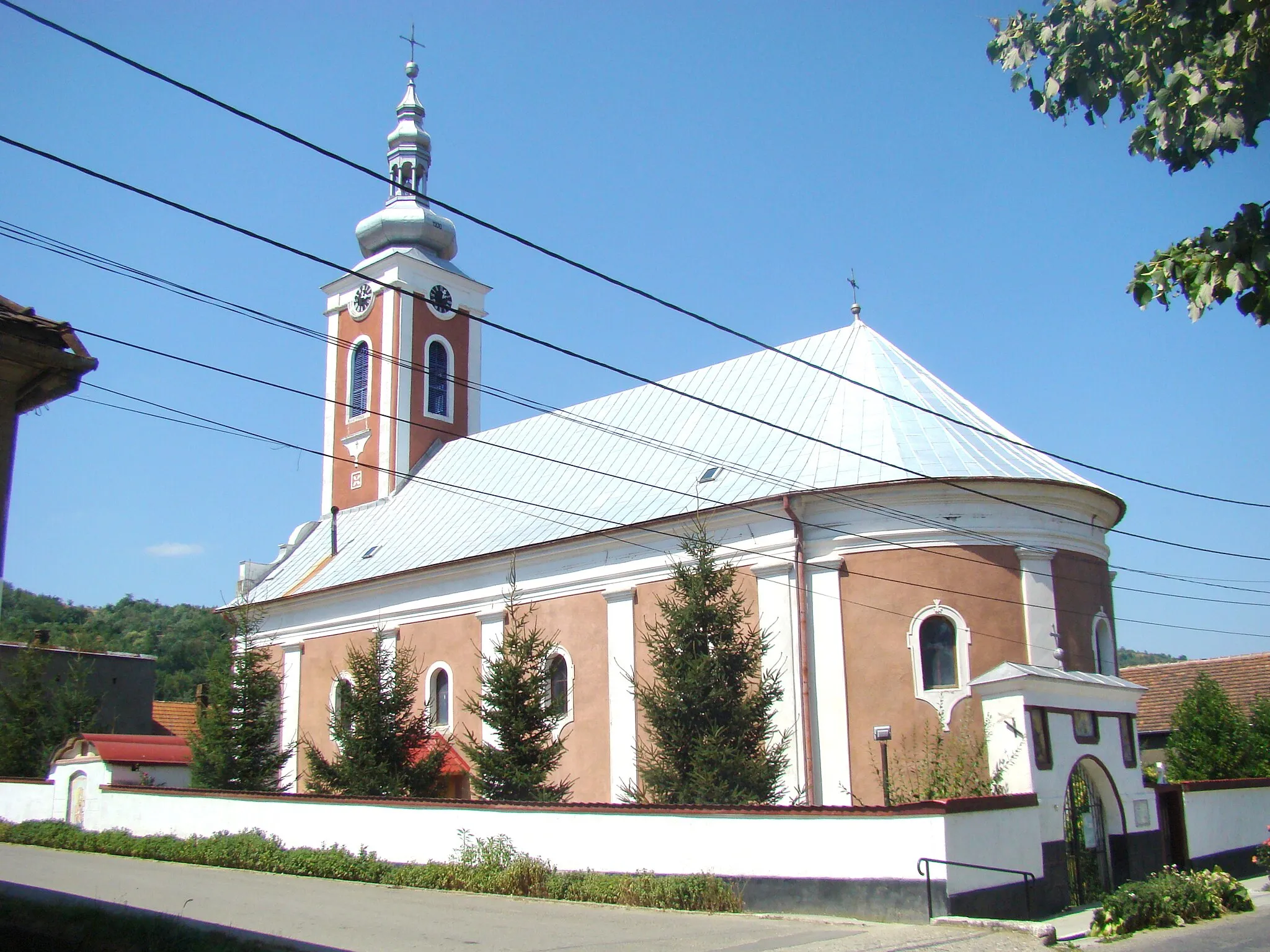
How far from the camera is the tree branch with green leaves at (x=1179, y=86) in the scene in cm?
652

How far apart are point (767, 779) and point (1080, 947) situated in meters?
6.66

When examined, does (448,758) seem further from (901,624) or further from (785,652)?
(901,624)

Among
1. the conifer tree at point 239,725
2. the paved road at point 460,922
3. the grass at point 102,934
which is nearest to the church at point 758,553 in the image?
the conifer tree at point 239,725

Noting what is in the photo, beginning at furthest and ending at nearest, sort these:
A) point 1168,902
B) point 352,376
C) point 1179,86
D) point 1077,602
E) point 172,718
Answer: point 172,718
point 352,376
point 1077,602
point 1168,902
point 1179,86

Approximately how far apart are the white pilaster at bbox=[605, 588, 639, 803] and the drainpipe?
3803 millimetres

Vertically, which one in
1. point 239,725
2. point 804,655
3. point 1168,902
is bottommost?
point 1168,902

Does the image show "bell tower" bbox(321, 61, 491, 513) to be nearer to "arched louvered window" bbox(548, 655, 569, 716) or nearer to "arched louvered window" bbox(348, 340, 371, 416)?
"arched louvered window" bbox(348, 340, 371, 416)

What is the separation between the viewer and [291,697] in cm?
3281

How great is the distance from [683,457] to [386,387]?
1313cm

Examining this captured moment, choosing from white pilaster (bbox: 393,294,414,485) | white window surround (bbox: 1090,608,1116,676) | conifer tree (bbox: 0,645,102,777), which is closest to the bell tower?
white pilaster (bbox: 393,294,414,485)

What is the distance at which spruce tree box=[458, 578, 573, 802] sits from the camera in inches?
874

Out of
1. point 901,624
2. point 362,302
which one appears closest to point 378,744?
point 901,624

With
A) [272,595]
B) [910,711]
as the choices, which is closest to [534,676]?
[910,711]

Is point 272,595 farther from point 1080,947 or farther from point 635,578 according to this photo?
point 1080,947
